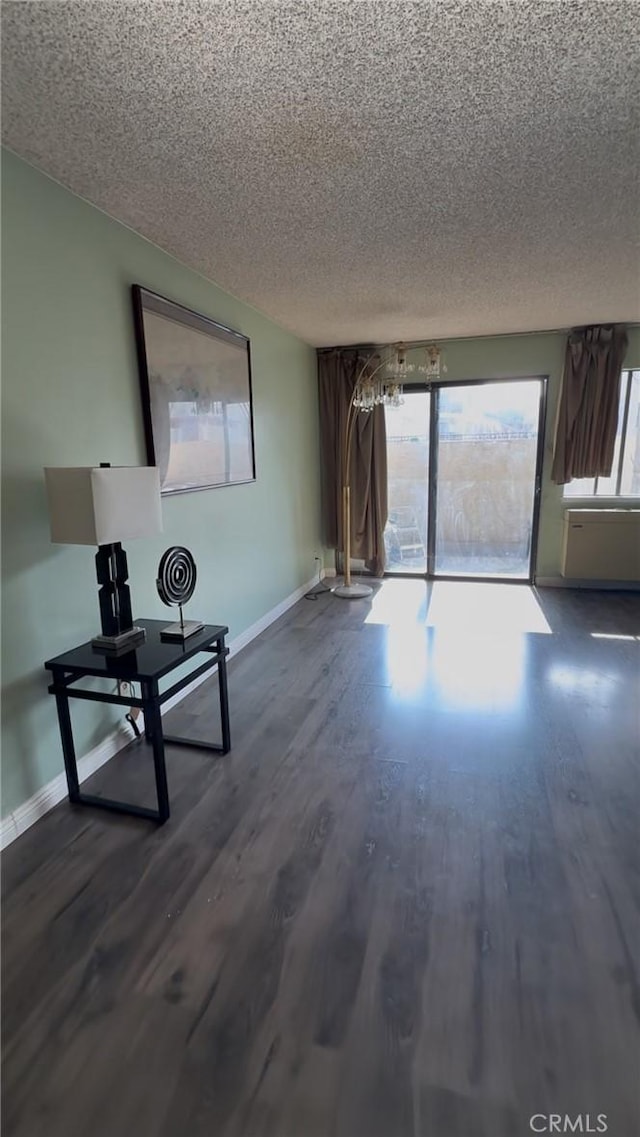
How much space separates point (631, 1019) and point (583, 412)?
4659mm

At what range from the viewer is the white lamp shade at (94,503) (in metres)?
1.81

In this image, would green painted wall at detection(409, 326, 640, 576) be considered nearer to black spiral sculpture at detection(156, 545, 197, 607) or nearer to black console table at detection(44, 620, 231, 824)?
black spiral sculpture at detection(156, 545, 197, 607)

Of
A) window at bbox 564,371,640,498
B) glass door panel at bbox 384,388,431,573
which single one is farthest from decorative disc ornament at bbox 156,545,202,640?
window at bbox 564,371,640,498

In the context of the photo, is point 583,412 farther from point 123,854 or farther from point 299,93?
point 123,854

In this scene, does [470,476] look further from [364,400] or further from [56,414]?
[56,414]

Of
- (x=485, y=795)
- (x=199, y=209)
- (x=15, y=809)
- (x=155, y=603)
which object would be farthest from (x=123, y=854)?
(x=199, y=209)

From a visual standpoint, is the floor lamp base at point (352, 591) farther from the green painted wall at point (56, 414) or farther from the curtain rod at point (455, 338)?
the curtain rod at point (455, 338)

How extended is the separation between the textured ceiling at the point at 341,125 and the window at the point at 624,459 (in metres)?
2.06

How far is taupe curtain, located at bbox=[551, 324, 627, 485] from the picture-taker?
4586 millimetres

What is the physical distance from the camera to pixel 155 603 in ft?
8.96

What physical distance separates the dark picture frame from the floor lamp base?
1778 millimetres

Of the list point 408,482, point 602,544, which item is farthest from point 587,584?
point 408,482

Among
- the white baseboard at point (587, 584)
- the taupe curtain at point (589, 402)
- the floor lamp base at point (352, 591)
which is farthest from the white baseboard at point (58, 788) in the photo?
the taupe curtain at point (589, 402)

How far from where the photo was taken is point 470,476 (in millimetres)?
5344
